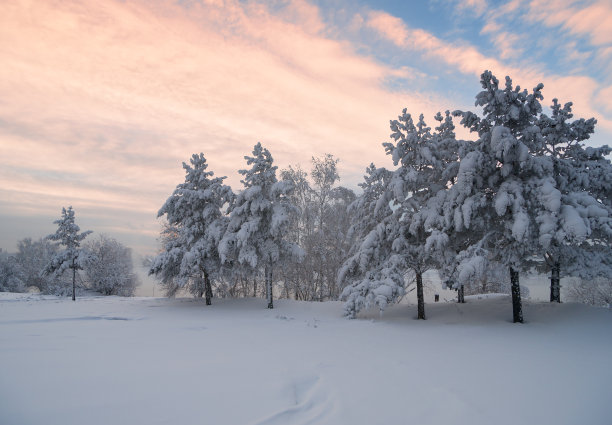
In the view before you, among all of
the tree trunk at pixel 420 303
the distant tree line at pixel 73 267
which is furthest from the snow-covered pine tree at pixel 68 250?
the tree trunk at pixel 420 303

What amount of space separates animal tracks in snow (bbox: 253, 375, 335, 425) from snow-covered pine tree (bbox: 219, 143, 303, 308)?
41.8ft

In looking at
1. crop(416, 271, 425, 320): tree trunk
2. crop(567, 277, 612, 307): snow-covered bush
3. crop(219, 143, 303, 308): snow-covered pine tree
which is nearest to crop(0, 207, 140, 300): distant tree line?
crop(219, 143, 303, 308): snow-covered pine tree

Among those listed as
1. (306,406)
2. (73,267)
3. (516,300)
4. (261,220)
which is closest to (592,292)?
(516,300)

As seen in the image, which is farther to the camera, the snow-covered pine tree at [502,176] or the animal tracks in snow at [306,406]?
the snow-covered pine tree at [502,176]

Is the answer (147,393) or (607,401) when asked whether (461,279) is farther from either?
(147,393)

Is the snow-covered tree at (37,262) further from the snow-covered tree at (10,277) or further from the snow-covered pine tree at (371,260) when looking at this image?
the snow-covered pine tree at (371,260)

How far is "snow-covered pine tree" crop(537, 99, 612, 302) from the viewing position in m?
10.6

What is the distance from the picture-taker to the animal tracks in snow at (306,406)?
4.39 metres

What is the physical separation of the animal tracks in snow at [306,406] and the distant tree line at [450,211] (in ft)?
24.5

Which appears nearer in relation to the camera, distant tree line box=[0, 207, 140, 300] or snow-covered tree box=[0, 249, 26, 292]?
distant tree line box=[0, 207, 140, 300]

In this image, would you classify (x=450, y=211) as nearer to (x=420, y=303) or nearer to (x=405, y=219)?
(x=405, y=219)

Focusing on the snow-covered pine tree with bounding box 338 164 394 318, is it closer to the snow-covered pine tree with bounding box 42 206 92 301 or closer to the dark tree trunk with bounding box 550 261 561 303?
the dark tree trunk with bounding box 550 261 561 303

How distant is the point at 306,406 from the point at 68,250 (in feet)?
103

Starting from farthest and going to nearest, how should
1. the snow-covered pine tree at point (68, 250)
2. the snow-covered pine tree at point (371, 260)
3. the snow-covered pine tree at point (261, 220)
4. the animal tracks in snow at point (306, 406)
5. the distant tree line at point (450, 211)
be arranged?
1. the snow-covered pine tree at point (68, 250)
2. the snow-covered pine tree at point (261, 220)
3. the snow-covered pine tree at point (371, 260)
4. the distant tree line at point (450, 211)
5. the animal tracks in snow at point (306, 406)
